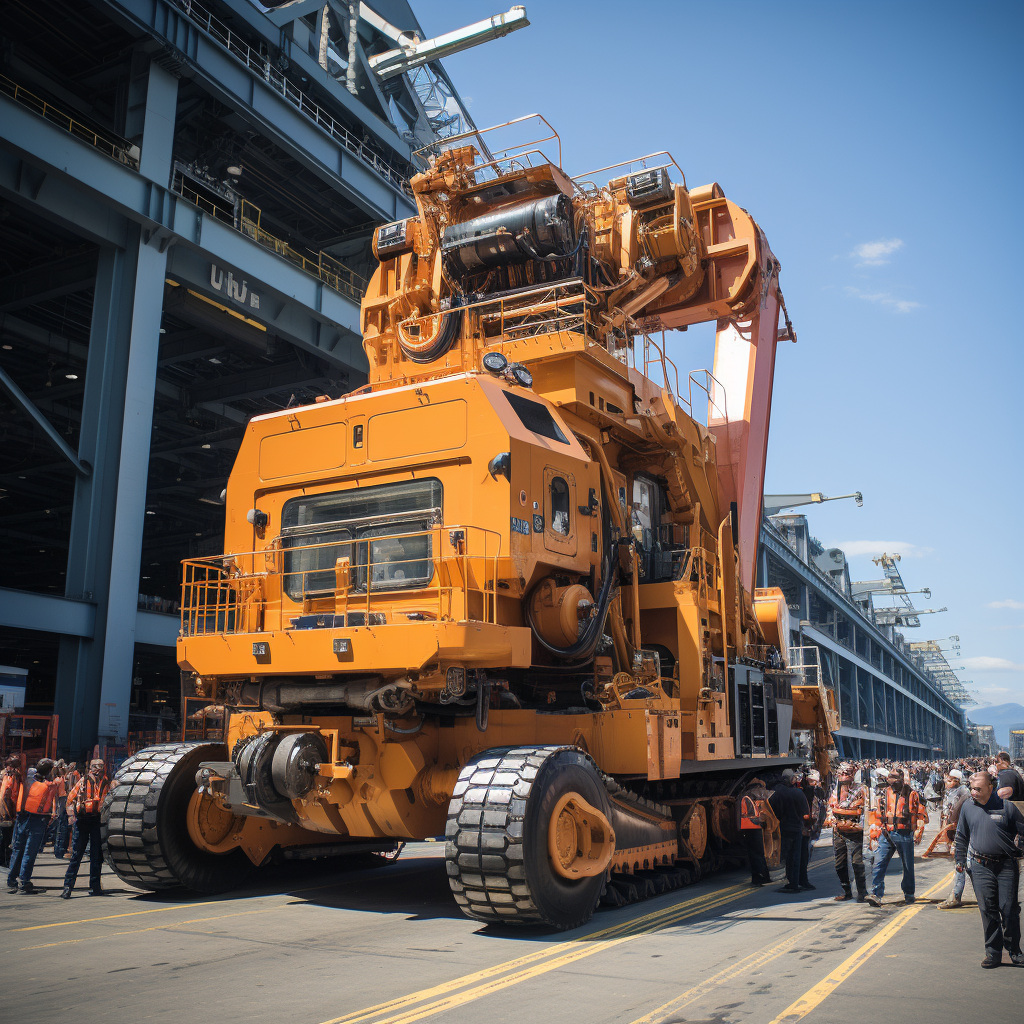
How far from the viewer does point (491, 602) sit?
29.5ft

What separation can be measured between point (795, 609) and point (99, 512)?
2112 inches

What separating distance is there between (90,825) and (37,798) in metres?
0.69

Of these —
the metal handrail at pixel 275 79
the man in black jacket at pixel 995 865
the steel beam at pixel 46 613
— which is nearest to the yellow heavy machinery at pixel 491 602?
the man in black jacket at pixel 995 865

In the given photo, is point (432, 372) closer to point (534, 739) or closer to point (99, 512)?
point (534, 739)

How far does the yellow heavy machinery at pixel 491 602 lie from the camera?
846 centimetres

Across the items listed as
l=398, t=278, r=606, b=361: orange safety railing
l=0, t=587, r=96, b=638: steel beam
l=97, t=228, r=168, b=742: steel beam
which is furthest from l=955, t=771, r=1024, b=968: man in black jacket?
l=97, t=228, r=168, b=742: steel beam

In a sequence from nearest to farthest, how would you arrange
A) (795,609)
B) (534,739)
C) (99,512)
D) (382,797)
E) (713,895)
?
(382,797) → (534,739) → (713,895) → (99,512) → (795,609)

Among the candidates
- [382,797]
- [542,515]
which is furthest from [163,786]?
[542,515]

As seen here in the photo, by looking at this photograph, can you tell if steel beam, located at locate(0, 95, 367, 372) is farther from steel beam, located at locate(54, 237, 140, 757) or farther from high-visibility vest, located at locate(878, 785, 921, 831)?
high-visibility vest, located at locate(878, 785, 921, 831)

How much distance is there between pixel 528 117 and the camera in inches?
486

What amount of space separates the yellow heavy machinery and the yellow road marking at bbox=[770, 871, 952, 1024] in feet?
7.38

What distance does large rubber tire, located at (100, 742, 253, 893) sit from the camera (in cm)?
979

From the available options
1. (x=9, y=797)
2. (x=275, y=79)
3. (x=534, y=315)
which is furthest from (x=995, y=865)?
(x=275, y=79)

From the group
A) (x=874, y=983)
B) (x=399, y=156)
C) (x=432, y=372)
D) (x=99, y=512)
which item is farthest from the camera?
(x=399, y=156)
